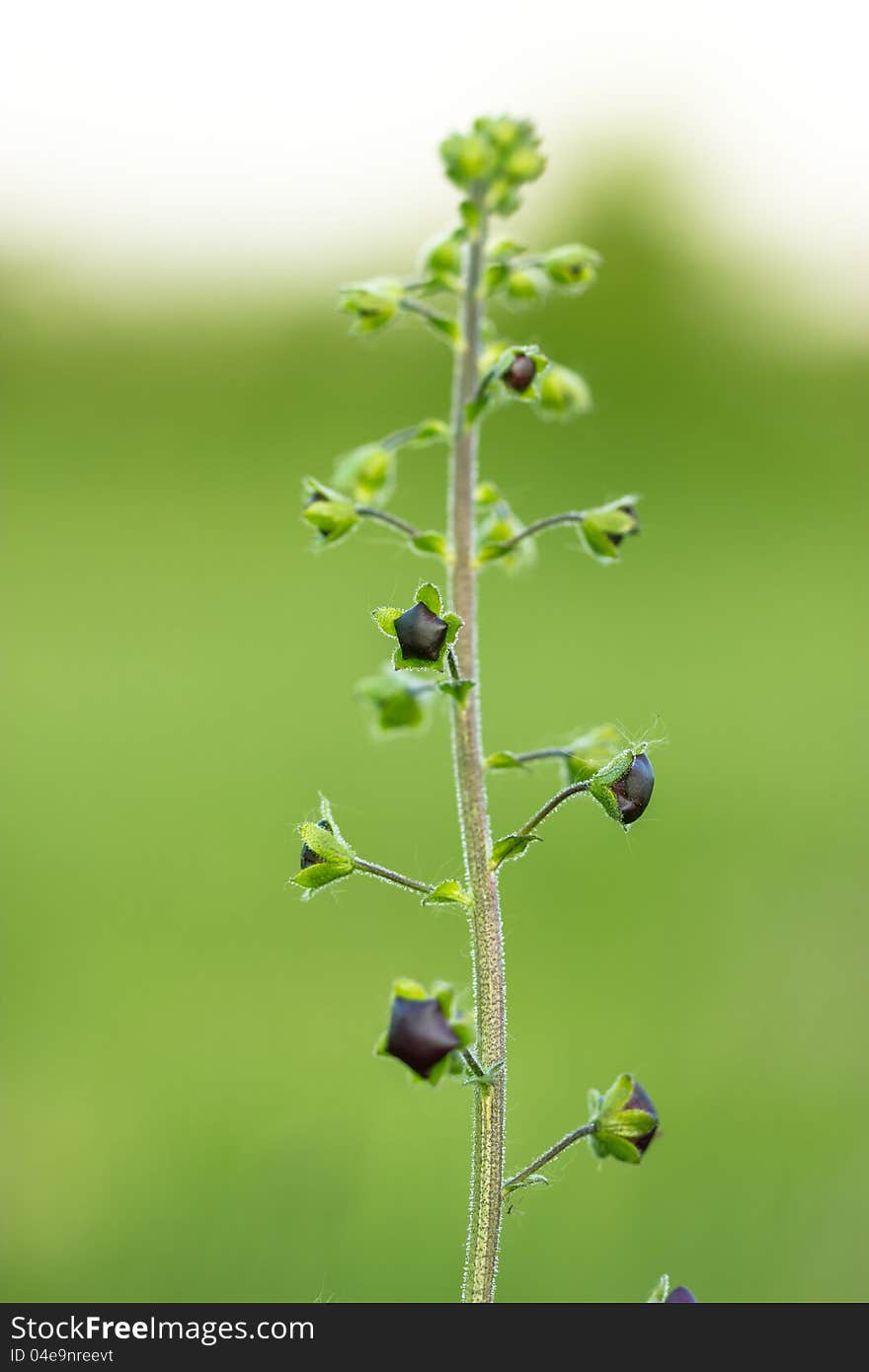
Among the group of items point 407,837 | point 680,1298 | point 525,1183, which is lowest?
point 680,1298

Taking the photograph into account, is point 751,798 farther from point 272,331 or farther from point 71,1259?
point 272,331

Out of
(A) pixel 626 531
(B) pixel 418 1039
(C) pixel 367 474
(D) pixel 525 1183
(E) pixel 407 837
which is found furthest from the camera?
(E) pixel 407 837

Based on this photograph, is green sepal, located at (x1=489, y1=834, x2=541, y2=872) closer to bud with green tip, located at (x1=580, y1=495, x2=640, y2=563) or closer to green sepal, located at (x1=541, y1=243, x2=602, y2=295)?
bud with green tip, located at (x1=580, y1=495, x2=640, y2=563)

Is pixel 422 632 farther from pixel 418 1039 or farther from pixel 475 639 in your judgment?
pixel 418 1039

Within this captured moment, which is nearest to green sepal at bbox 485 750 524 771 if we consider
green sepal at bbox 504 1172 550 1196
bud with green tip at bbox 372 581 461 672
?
bud with green tip at bbox 372 581 461 672

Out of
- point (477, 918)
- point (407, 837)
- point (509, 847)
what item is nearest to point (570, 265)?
point (509, 847)

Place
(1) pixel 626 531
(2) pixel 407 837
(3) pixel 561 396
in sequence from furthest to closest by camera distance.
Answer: (2) pixel 407 837 < (3) pixel 561 396 < (1) pixel 626 531

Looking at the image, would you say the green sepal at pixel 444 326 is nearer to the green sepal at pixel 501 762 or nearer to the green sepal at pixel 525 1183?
the green sepal at pixel 501 762
